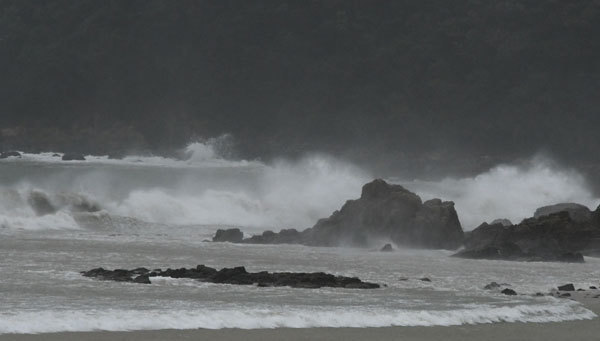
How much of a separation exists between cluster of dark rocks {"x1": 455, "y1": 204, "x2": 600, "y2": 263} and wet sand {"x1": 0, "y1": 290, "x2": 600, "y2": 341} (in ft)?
37.3

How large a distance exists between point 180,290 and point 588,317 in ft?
19.9

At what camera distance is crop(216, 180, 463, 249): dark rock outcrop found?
105 feet

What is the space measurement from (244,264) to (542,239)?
8529 mm

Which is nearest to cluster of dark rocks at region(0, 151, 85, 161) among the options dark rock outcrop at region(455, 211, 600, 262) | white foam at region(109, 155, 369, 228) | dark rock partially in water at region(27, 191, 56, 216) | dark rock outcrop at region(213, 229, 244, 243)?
white foam at region(109, 155, 369, 228)

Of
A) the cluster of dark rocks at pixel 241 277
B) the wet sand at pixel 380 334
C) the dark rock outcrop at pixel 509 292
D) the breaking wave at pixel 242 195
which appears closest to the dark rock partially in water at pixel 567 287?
the dark rock outcrop at pixel 509 292

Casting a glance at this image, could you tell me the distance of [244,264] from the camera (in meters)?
24.2

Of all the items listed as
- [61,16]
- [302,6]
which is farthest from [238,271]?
[61,16]

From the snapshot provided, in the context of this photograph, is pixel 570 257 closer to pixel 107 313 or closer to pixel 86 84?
pixel 107 313

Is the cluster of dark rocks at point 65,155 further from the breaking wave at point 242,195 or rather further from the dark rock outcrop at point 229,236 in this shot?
the dark rock outcrop at point 229,236

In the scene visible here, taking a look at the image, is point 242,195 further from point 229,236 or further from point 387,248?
point 387,248

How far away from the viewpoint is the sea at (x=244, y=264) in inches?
620

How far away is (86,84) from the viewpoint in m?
101

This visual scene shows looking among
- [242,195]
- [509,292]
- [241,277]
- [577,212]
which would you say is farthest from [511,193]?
[241,277]

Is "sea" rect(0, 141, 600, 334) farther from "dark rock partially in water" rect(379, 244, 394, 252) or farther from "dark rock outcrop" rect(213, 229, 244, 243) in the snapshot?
"dark rock outcrop" rect(213, 229, 244, 243)
